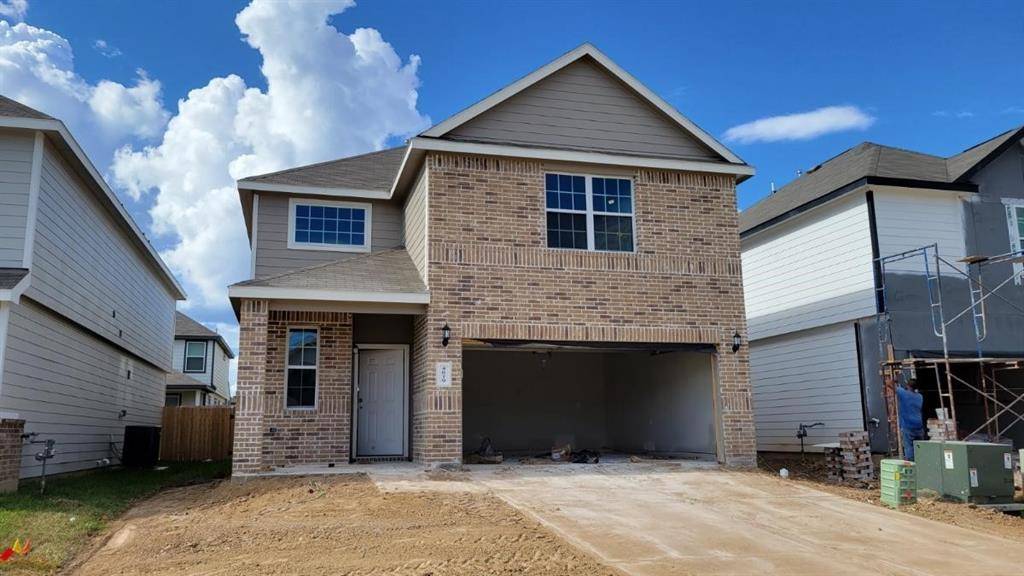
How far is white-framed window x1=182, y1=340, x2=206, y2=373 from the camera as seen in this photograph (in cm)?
3662

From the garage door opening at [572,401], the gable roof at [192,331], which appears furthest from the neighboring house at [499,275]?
the gable roof at [192,331]

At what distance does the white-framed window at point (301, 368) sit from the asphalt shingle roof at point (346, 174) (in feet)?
10.6

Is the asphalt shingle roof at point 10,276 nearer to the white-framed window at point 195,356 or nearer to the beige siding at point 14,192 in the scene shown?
the beige siding at point 14,192

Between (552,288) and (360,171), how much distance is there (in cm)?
562

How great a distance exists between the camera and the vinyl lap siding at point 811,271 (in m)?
16.2

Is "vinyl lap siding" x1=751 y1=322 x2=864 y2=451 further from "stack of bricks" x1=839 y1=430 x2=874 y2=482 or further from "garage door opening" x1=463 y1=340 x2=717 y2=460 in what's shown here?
"garage door opening" x1=463 y1=340 x2=717 y2=460

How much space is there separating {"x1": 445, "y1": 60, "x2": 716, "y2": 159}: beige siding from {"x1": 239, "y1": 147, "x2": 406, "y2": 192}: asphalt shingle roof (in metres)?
2.33

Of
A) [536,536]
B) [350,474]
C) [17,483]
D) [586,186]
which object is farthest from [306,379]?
[536,536]

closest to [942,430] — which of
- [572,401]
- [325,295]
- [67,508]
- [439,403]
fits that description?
[439,403]

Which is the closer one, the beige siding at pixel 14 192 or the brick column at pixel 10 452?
the brick column at pixel 10 452

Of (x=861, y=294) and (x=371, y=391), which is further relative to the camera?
(x=861, y=294)

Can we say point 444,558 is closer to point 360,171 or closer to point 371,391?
point 371,391

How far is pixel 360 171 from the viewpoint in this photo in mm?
16609

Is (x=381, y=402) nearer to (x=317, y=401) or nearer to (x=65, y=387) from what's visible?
(x=317, y=401)
